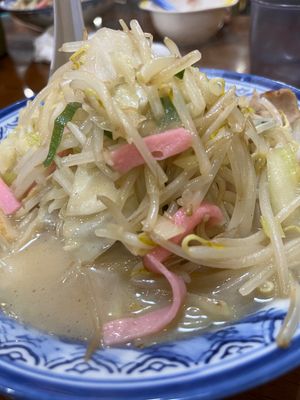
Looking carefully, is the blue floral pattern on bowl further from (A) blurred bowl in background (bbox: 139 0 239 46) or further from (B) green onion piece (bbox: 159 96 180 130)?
(A) blurred bowl in background (bbox: 139 0 239 46)

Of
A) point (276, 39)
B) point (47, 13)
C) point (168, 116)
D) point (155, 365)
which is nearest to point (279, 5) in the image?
point (276, 39)

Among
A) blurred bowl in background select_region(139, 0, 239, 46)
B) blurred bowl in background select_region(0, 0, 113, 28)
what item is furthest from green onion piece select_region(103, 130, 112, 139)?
blurred bowl in background select_region(0, 0, 113, 28)

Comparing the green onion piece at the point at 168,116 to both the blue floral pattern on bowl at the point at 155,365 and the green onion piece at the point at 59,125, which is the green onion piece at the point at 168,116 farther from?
the blue floral pattern on bowl at the point at 155,365

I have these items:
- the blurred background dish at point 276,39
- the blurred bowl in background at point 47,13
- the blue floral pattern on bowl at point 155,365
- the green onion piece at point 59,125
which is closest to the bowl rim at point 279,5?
the blurred background dish at point 276,39

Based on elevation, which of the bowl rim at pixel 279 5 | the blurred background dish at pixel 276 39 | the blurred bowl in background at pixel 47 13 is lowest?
the blurred background dish at pixel 276 39

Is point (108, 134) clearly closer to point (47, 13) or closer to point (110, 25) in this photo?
point (110, 25)

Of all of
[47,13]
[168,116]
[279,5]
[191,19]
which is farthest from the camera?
[47,13]

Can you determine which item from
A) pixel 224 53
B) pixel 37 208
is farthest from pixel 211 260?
pixel 224 53
